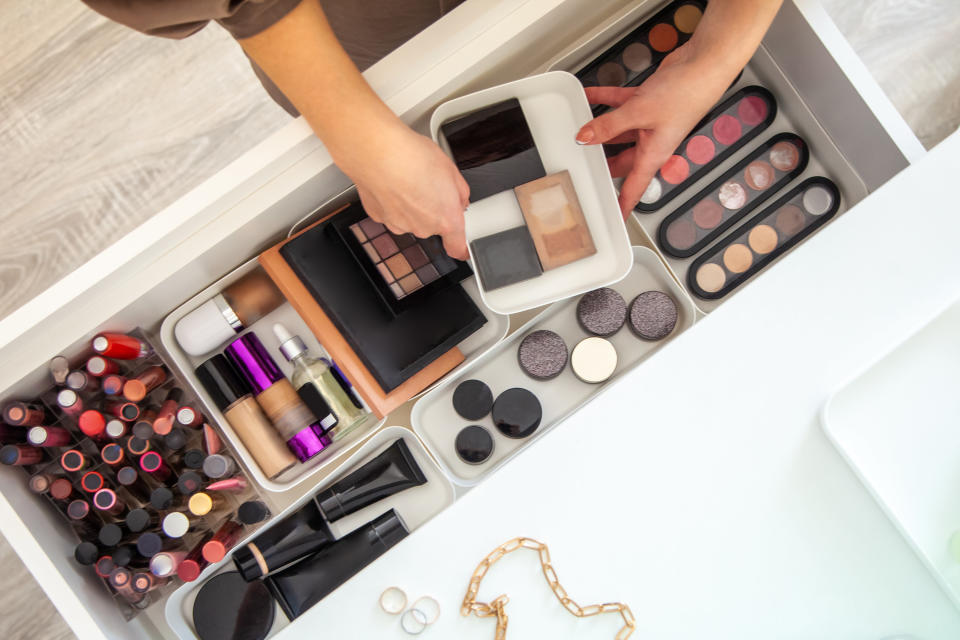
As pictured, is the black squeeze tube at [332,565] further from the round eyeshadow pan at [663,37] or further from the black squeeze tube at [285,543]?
the round eyeshadow pan at [663,37]

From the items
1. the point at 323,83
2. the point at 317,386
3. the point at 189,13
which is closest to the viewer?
the point at 189,13

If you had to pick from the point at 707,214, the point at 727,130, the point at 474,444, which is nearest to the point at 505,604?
the point at 474,444

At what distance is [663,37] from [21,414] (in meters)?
0.86

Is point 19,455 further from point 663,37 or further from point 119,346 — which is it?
point 663,37

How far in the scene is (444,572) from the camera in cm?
61

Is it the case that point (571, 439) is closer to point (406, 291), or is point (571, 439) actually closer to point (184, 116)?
point (406, 291)

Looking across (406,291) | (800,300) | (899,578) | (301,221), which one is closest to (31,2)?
(301,221)

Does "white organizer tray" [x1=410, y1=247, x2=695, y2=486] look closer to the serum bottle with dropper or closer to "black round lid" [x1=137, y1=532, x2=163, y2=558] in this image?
the serum bottle with dropper

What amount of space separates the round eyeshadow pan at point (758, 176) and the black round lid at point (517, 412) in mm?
404

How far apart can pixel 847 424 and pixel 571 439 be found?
280 millimetres

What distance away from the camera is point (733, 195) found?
83 centimetres

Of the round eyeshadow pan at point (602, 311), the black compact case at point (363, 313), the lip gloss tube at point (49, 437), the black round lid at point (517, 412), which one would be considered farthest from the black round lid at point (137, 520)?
the round eyeshadow pan at point (602, 311)

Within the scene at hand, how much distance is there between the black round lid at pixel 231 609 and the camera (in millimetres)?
702

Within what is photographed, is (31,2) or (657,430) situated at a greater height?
(31,2)
